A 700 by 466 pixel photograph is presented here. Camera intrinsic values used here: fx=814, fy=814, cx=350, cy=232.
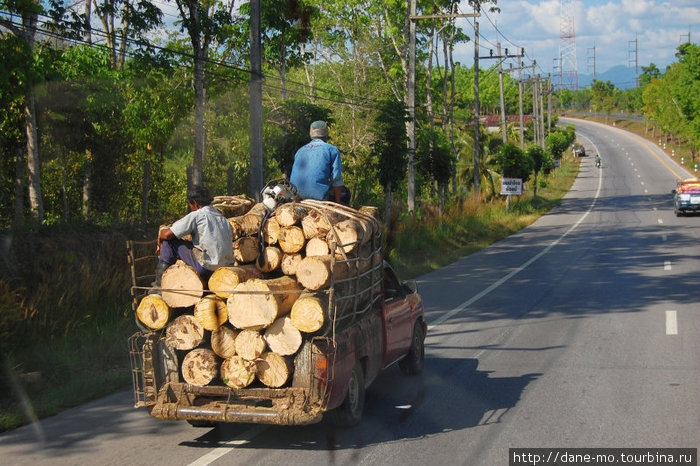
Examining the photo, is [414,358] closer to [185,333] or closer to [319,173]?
[319,173]

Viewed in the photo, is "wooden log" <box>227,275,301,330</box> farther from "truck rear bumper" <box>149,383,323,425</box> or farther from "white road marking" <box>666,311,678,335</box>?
"white road marking" <box>666,311,678,335</box>

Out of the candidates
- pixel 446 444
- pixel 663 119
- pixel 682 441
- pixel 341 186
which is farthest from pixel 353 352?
pixel 663 119

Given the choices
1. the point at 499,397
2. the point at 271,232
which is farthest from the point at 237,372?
the point at 499,397

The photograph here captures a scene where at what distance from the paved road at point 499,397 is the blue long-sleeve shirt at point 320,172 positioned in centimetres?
222

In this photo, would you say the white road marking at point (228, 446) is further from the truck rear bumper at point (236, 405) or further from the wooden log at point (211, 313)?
the wooden log at point (211, 313)

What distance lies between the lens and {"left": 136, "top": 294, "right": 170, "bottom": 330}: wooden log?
6766 mm

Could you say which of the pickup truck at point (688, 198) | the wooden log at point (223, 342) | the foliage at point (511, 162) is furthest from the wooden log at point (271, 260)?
the foliage at point (511, 162)

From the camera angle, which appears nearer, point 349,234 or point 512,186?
point 349,234

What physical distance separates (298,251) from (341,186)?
1.69m

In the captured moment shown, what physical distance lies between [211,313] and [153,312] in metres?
0.55

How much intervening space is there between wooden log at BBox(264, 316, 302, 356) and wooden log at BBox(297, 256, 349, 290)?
34 centimetres

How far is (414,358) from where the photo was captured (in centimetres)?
936

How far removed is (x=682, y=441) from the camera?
673 centimetres

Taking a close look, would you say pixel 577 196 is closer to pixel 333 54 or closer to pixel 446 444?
pixel 333 54
